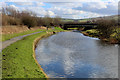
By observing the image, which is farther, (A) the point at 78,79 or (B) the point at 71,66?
(B) the point at 71,66

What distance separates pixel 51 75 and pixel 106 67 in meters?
9.33

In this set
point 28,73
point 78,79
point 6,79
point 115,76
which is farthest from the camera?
point 115,76

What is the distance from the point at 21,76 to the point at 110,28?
2018 inches

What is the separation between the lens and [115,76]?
55.6ft

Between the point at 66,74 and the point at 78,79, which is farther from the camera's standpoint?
the point at 66,74

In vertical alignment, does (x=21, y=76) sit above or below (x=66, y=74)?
above

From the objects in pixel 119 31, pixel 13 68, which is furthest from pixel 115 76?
pixel 119 31

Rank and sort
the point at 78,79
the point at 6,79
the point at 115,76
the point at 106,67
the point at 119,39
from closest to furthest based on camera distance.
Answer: the point at 6,79 → the point at 78,79 → the point at 115,76 → the point at 106,67 → the point at 119,39

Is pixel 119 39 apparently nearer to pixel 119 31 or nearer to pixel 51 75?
pixel 119 31

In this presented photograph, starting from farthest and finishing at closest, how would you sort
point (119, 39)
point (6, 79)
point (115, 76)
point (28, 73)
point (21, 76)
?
point (119, 39) < point (115, 76) < point (28, 73) < point (21, 76) < point (6, 79)

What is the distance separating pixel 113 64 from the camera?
21734 millimetres

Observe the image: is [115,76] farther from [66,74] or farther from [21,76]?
[21,76]

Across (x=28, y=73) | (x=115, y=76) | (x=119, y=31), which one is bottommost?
(x=115, y=76)

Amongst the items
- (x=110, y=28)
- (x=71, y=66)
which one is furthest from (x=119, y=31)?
(x=71, y=66)
